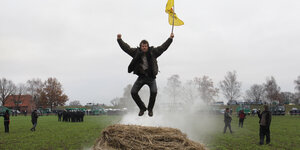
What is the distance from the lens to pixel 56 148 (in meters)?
12.9

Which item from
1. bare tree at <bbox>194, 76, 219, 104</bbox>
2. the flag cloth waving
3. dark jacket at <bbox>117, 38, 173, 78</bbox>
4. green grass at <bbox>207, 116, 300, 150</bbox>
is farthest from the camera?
bare tree at <bbox>194, 76, 219, 104</bbox>

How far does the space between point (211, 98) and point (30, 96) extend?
3140 inches

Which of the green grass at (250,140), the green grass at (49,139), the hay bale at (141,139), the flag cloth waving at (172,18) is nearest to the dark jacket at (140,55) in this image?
the flag cloth waving at (172,18)

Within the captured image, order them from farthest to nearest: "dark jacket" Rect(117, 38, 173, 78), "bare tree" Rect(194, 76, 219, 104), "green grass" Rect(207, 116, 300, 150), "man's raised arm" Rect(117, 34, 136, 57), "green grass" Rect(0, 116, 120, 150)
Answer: "bare tree" Rect(194, 76, 219, 104), "green grass" Rect(207, 116, 300, 150), "green grass" Rect(0, 116, 120, 150), "man's raised arm" Rect(117, 34, 136, 57), "dark jacket" Rect(117, 38, 173, 78)

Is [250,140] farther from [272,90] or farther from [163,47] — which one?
[272,90]

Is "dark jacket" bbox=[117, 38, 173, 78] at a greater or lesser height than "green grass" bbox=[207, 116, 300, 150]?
greater

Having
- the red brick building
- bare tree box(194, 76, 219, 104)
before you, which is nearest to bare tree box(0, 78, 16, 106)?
the red brick building

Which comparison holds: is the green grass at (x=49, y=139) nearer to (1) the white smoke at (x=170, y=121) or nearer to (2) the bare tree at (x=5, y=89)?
(1) the white smoke at (x=170, y=121)

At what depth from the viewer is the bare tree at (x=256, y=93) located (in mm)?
107000

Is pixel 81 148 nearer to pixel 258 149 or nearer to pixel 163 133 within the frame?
pixel 163 133

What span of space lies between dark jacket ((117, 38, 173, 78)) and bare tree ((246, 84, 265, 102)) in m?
109

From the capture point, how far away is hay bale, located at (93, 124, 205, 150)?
5.16m

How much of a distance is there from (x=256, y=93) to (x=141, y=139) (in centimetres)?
11491

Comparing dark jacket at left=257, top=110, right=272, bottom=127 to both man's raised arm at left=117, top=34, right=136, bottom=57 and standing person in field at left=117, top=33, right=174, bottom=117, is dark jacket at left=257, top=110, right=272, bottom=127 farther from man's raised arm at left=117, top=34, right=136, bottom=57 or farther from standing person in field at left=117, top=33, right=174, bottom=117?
man's raised arm at left=117, top=34, right=136, bottom=57
